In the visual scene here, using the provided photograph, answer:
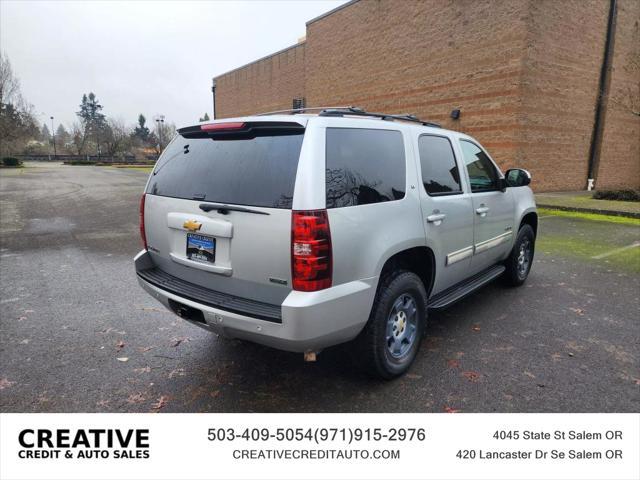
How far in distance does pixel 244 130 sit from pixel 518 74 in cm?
1431

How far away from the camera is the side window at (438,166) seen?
3549 millimetres

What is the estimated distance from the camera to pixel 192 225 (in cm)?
292

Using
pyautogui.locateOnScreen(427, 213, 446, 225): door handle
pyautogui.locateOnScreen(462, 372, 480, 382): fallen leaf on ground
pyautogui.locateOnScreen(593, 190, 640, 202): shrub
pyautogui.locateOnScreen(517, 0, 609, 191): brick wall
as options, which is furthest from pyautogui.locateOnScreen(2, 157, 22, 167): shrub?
pyautogui.locateOnScreen(462, 372, 480, 382): fallen leaf on ground

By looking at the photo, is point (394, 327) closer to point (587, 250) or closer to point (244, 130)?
point (244, 130)

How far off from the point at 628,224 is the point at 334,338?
10.9m

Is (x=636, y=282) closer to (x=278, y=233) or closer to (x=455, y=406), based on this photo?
(x=455, y=406)

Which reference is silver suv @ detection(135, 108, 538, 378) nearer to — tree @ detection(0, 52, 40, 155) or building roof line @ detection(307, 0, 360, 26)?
building roof line @ detection(307, 0, 360, 26)

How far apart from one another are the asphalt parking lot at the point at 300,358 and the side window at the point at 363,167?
3.66 feet

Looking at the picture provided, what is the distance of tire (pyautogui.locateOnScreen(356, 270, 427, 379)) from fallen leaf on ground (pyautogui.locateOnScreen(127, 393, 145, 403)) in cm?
152

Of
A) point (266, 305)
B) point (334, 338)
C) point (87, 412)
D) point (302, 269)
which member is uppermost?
point (302, 269)

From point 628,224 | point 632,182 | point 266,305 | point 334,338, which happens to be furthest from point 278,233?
point 632,182

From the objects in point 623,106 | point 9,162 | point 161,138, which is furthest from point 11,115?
point 623,106

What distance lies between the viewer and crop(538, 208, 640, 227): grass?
430 inches

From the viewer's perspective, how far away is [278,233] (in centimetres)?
251
